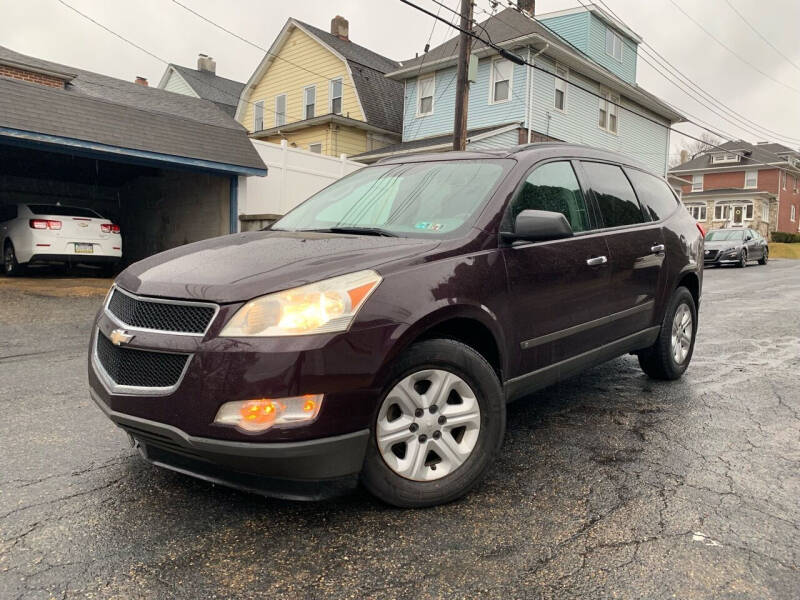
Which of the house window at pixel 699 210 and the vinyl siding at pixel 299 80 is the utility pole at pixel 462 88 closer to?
the vinyl siding at pixel 299 80

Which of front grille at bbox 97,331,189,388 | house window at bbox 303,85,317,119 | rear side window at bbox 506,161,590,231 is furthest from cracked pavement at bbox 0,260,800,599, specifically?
house window at bbox 303,85,317,119

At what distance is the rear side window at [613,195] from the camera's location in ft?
14.0

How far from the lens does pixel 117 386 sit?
2.69 m

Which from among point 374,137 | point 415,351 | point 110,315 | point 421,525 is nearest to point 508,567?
point 421,525

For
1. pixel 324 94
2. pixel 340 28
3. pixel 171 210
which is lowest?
pixel 171 210

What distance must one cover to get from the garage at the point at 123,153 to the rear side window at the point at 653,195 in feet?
33.0

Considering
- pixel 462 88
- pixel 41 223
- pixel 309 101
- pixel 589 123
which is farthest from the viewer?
pixel 309 101

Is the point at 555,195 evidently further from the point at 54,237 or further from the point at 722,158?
the point at 722,158

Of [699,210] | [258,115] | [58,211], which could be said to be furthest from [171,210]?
[699,210]

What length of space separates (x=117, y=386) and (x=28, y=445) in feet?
4.38

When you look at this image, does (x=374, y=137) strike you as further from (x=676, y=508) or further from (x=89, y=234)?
(x=676, y=508)

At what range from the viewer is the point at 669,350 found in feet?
16.4

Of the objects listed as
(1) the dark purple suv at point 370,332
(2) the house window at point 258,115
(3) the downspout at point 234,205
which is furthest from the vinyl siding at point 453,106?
(1) the dark purple suv at point 370,332

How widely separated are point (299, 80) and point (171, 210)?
501 inches
